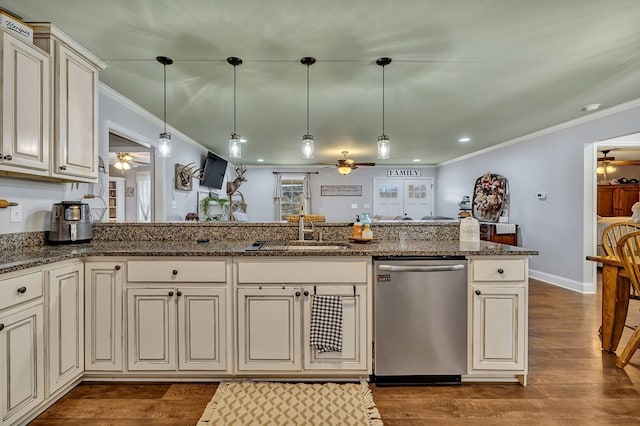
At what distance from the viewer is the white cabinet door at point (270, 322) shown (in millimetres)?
2031

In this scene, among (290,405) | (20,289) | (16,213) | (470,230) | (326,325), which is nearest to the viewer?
(20,289)

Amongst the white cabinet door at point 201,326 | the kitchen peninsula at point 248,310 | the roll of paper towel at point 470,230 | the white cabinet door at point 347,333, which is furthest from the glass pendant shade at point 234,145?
the roll of paper towel at point 470,230

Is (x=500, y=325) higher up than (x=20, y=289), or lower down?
lower down

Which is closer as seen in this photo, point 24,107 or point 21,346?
point 21,346

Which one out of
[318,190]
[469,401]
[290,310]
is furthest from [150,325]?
[318,190]

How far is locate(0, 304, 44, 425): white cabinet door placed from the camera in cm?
152

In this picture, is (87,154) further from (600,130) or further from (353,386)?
(600,130)

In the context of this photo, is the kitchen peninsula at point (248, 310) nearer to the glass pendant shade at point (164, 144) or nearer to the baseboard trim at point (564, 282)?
the glass pendant shade at point (164, 144)

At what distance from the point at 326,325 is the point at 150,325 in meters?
1.11

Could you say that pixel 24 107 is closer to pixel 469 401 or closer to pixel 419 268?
pixel 419 268

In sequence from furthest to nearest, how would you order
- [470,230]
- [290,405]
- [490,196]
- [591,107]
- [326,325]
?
[490,196]
[591,107]
[470,230]
[326,325]
[290,405]

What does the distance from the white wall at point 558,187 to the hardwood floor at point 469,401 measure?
100 inches

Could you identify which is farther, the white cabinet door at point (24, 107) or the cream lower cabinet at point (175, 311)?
the cream lower cabinet at point (175, 311)

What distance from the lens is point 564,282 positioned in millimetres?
4637
